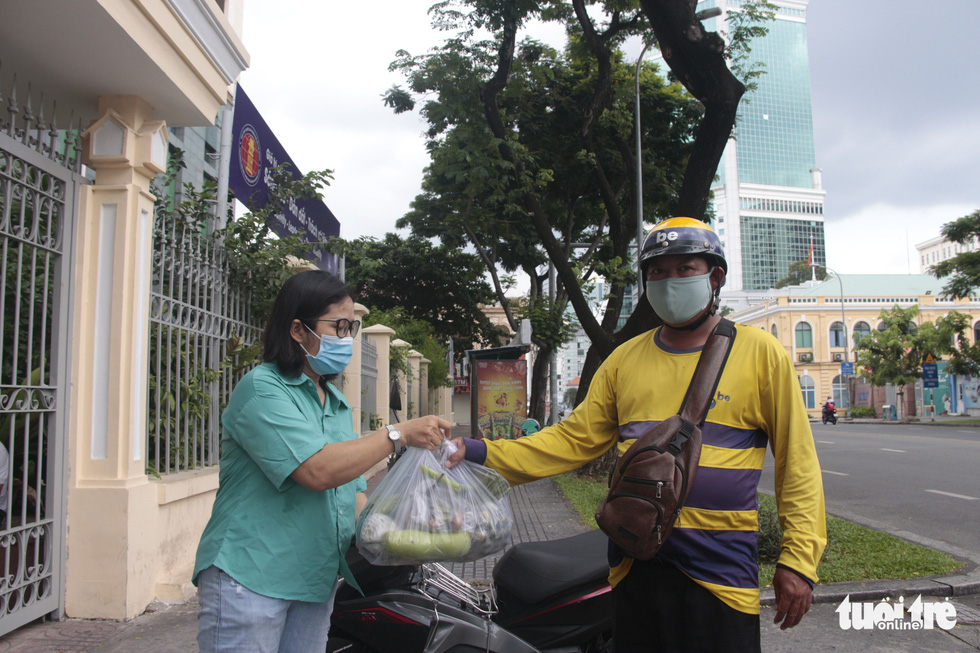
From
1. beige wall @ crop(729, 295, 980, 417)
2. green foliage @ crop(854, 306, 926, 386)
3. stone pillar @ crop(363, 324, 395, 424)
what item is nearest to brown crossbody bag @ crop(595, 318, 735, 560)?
stone pillar @ crop(363, 324, 395, 424)

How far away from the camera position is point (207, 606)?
1.77 meters

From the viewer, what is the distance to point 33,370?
4066 mm

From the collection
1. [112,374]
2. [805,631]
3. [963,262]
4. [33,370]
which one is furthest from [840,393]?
[33,370]

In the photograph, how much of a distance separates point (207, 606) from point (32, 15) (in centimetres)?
322

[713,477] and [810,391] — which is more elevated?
[713,477]

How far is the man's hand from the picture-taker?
178 centimetres

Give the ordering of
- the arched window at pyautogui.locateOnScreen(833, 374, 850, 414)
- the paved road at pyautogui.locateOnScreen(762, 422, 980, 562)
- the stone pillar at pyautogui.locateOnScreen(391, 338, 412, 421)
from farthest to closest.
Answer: the arched window at pyautogui.locateOnScreen(833, 374, 850, 414) → the stone pillar at pyautogui.locateOnScreen(391, 338, 412, 421) → the paved road at pyautogui.locateOnScreen(762, 422, 980, 562)

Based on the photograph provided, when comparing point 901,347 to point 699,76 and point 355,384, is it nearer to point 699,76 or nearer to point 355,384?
point 355,384

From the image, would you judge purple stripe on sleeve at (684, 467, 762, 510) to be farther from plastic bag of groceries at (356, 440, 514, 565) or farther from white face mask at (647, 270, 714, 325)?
plastic bag of groceries at (356, 440, 514, 565)

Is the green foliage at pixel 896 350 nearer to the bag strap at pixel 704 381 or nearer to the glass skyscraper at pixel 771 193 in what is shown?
the bag strap at pixel 704 381

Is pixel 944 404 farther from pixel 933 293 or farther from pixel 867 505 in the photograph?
pixel 867 505

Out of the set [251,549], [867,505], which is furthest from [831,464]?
[251,549]

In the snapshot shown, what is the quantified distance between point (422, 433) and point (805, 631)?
325 centimetres

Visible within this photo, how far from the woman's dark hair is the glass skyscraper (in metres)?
106
